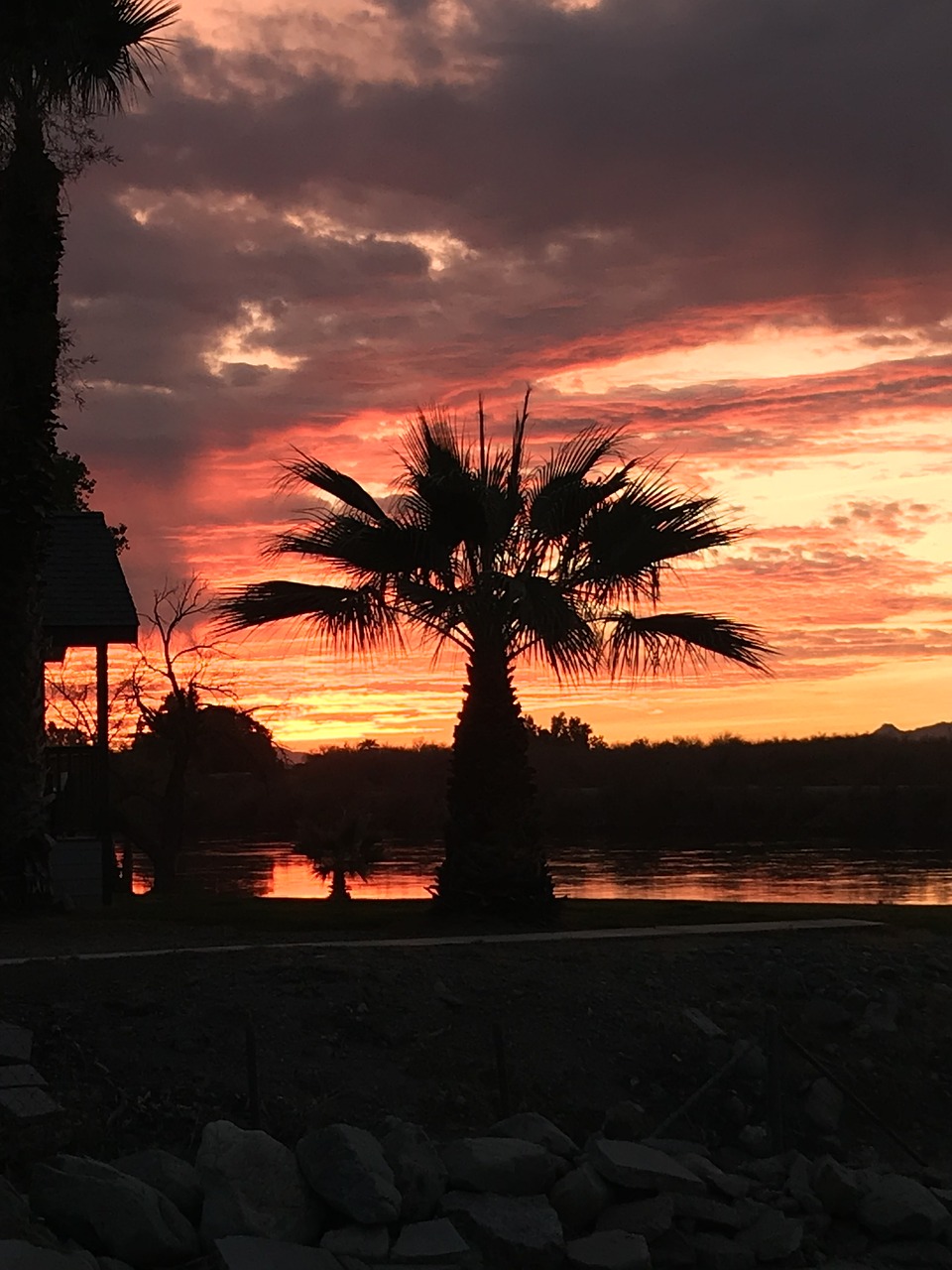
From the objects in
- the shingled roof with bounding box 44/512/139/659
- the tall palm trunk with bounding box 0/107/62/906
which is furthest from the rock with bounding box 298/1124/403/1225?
the shingled roof with bounding box 44/512/139/659

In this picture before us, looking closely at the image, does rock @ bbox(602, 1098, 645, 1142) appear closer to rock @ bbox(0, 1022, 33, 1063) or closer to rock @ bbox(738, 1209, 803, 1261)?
rock @ bbox(738, 1209, 803, 1261)

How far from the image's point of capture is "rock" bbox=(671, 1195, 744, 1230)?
1134 cm

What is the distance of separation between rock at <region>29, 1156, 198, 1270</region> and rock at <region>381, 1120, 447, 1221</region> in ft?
4.85

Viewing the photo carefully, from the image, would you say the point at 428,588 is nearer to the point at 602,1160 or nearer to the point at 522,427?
the point at 522,427

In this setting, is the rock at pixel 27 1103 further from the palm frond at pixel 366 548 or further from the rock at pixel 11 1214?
the palm frond at pixel 366 548

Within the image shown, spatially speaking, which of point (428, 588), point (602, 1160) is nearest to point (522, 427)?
point (428, 588)

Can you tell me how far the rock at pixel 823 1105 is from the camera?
13.7 m

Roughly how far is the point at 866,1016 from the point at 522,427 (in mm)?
7970

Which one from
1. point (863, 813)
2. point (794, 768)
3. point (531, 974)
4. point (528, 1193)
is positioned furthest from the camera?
point (794, 768)

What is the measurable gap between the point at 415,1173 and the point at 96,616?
13.4 m

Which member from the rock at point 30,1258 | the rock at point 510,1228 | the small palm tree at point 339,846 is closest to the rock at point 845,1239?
the rock at point 510,1228

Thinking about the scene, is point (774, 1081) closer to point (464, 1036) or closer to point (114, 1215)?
point (464, 1036)

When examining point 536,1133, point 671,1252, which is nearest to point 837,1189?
point 671,1252

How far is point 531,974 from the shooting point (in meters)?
14.9
